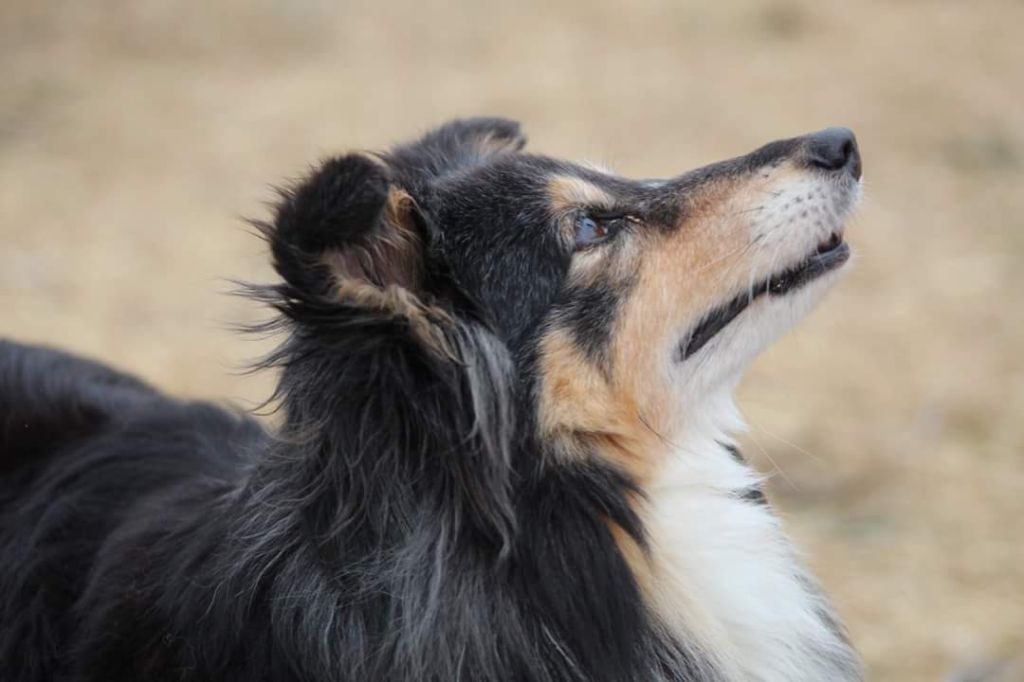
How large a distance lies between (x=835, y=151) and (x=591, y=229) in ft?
2.30

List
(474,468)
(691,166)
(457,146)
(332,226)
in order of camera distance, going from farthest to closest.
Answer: (691,166), (457,146), (474,468), (332,226)

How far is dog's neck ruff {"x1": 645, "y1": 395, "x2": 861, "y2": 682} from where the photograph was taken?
10.2 feet

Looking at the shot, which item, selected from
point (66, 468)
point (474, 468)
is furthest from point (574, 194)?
point (66, 468)

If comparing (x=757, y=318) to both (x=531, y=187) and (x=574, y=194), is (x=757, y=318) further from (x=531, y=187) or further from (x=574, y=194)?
(x=531, y=187)

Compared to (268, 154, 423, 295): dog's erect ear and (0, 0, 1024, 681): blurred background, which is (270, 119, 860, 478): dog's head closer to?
(268, 154, 423, 295): dog's erect ear

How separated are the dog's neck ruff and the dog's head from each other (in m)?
0.12

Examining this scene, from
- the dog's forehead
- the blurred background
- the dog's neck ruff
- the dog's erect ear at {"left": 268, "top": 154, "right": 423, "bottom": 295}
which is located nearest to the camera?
the dog's erect ear at {"left": 268, "top": 154, "right": 423, "bottom": 295}

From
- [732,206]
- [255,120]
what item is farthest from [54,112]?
[732,206]

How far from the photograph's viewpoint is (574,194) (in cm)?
332

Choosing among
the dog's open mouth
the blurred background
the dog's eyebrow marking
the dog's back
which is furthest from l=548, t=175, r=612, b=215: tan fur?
the dog's back

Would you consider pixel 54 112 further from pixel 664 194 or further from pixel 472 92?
pixel 664 194

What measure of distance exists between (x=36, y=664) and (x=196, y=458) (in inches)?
26.9

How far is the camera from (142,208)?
889cm

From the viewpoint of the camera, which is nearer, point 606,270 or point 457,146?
point 606,270
